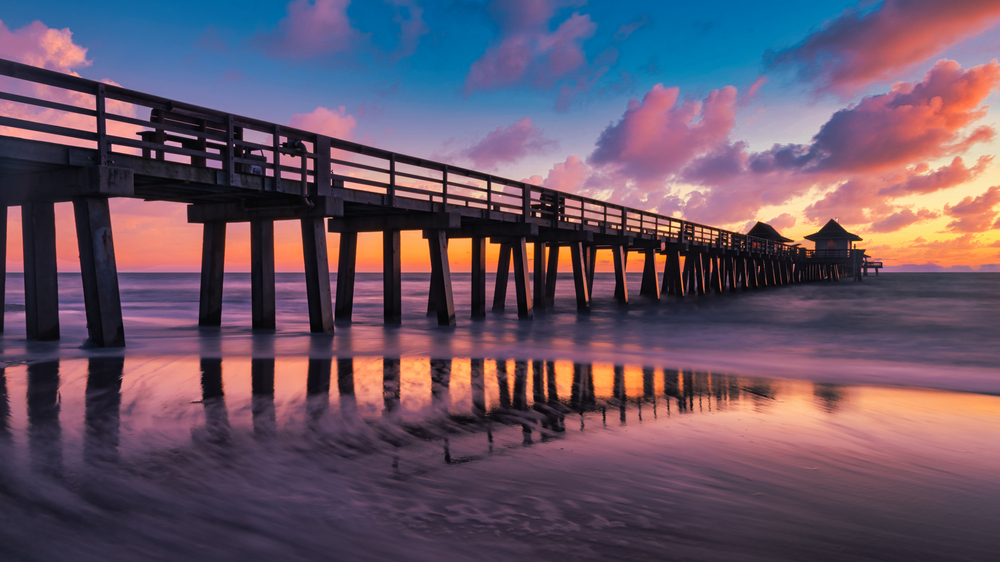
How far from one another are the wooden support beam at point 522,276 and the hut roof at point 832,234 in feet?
236

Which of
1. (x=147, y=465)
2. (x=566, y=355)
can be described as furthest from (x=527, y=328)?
(x=147, y=465)

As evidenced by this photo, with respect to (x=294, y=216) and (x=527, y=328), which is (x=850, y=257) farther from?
(x=294, y=216)

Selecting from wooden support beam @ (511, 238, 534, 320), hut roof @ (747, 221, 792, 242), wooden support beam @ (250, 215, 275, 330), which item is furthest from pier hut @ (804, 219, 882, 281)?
wooden support beam @ (250, 215, 275, 330)

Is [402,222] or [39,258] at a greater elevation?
[402,222]

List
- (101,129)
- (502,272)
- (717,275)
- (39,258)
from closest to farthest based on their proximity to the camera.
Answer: (101,129) < (39,258) < (502,272) < (717,275)

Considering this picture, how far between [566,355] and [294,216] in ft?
19.5

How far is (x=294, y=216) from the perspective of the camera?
11.1 metres

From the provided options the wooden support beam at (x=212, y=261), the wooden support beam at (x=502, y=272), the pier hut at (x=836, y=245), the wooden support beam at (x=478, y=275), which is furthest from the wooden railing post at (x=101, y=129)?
the pier hut at (x=836, y=245)

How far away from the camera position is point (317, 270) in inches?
443

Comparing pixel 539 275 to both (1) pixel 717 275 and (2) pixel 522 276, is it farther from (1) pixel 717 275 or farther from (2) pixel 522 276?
(1) pixel 717 275

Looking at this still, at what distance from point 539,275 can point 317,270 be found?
1227 centimetres

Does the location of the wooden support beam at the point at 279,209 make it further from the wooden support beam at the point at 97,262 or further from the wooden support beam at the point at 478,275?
the wooden support beam at the point at 478,275

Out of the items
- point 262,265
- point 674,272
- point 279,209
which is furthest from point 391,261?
point 674,272

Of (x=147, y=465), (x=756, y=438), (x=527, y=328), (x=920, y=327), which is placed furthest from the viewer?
(x=920, y=327)
